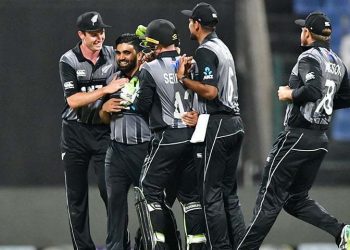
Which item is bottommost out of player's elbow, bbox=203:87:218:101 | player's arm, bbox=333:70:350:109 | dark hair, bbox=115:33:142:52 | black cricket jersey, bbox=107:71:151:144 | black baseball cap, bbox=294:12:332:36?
black cricket jersey, bbox=107:71:151:144

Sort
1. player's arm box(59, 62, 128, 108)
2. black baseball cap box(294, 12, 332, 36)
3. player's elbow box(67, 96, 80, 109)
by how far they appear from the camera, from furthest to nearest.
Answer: player's elbow box(67, 96, 80, 109) < player's arm box(59, 62, 128, 108) < black baseball cap box(294, 12, 332, 36)

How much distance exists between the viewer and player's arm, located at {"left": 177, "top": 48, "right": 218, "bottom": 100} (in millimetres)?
8008

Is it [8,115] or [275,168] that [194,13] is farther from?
[8,115]

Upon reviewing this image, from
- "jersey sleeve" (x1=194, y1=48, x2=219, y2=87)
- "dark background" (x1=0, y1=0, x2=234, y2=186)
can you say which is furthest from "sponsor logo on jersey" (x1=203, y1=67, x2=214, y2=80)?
"dark background" (x1=0, y1=0, x2=234, y2=186)

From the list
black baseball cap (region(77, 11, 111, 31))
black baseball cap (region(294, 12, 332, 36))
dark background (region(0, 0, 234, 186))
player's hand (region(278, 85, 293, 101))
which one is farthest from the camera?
dark background (region(0, 0, 234, 186))

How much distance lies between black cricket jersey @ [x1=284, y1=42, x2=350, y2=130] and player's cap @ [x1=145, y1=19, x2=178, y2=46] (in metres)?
0.97

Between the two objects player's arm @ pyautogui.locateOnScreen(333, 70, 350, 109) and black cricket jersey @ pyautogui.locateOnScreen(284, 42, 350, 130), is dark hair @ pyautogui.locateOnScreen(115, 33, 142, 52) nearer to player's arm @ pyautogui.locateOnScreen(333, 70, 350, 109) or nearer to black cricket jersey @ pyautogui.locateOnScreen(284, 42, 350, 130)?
black cricket jersey @ pyautogui.locateOnScreen(284, 42, 350, 130)

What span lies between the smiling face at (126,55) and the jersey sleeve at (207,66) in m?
0.55

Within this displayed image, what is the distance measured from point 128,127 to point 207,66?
0.82 metres

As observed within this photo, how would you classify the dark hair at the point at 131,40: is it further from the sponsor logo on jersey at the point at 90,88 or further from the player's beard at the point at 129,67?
the sponsor logo on jersey at the point at 90,88

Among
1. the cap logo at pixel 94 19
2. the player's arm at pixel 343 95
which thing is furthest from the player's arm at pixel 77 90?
the player's arm at pixel 343 95

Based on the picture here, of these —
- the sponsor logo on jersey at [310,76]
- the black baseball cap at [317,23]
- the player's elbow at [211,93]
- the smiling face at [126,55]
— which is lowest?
the player's elbow at [211,93]

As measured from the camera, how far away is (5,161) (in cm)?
1338

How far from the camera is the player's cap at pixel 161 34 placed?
8086 millimetres
